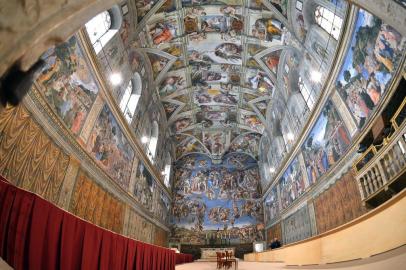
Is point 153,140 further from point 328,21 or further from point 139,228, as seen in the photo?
point 328,21

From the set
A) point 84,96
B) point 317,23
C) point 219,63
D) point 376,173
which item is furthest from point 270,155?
point 84,96

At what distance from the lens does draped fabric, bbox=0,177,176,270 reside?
2.45 metres

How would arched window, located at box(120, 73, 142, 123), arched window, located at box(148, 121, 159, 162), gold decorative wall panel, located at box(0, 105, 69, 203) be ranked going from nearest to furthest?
gold decorative wall panel, located at box(0, 105, 69, 203) < arched window, located at box(120, 73, 142, 123) < arched window, located at box(148, 121, 159, 162)

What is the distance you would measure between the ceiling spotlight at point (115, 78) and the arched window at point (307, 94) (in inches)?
379

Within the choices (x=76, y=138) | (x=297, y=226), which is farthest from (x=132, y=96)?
(x=297, y=226)

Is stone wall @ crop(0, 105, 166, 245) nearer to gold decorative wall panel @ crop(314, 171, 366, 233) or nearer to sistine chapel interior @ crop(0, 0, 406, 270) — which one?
sistine chapel interior @ crop(0, 0, 406, 270)

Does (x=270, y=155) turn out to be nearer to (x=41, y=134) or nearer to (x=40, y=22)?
(x=41, y=134)

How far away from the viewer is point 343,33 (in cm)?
862

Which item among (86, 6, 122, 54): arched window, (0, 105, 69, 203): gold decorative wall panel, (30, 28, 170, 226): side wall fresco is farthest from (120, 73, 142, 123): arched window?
(0, 105, 69, 203): gold decorative wall panel

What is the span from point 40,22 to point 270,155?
2136cm

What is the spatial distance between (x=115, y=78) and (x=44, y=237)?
9.69m

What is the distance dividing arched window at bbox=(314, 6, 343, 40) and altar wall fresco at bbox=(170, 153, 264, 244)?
18374 mm

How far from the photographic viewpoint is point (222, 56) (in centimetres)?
1656

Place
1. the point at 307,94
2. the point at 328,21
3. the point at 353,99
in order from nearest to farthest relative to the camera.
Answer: the point at 353,99 < the point at 328,21 < the point at 307,94
